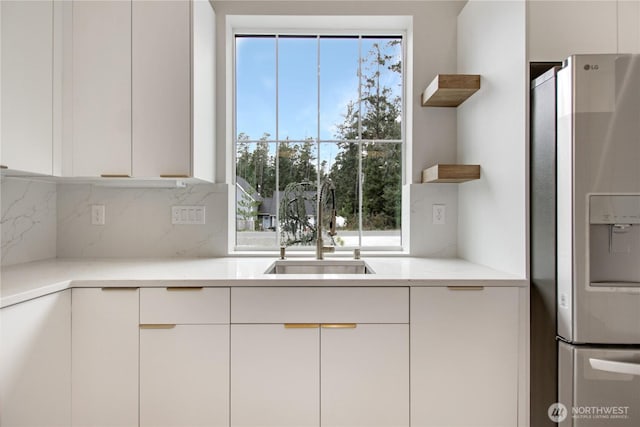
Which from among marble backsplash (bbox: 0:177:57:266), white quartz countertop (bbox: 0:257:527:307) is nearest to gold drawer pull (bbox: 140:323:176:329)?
white quartz countertop (bbox: 0:257:527:307)

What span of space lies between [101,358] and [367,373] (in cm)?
119

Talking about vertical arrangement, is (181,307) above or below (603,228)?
below

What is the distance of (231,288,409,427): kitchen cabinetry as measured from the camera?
1558 millimetres

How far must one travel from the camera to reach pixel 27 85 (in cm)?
163

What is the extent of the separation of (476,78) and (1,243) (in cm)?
269

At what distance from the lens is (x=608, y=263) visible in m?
1.32

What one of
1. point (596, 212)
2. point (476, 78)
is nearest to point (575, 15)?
point (476, 78)

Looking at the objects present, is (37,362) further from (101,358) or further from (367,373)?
(367,373)

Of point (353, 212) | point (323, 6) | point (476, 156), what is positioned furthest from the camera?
point (353, 212)

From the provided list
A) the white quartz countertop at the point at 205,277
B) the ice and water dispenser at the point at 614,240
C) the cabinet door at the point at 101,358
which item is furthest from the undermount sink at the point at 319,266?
the ice and water dispenser at the point at 614,240

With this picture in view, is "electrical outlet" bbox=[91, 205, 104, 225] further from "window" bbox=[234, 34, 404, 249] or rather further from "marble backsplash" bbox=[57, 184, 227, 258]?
"window" bbox=[234, 34, 404, 249]

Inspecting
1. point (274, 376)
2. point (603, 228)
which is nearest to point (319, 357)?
point (274, 376)

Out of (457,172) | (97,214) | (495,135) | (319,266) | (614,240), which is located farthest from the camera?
(97,214)

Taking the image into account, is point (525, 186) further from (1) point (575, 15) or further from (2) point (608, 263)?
(1) point (575, 15)
